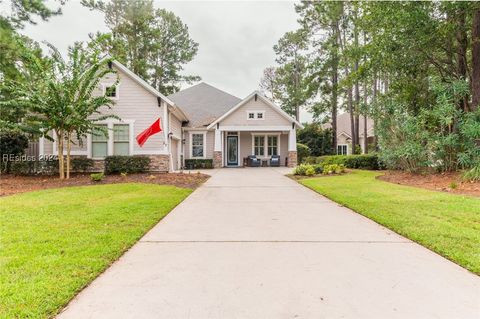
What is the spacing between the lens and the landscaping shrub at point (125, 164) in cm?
1407

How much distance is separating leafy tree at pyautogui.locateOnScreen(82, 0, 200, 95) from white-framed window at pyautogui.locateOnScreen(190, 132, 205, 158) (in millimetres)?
7505

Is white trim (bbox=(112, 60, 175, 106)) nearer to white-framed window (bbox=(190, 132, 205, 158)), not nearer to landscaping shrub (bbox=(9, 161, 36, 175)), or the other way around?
landscaping shrub (bbox=(9, 161, 36, 175))

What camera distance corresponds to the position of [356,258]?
359 cm

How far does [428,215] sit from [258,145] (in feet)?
58.4

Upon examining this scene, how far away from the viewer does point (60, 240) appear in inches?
160

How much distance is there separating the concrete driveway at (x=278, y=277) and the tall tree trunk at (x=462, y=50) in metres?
10.6

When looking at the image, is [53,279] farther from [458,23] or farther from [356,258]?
[458,23]

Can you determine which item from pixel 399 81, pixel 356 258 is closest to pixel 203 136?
pixel 399 81

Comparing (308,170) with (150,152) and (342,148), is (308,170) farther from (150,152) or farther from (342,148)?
(342,148)

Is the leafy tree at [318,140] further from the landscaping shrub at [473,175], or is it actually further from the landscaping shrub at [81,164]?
the landscaping shrub at [81,164]

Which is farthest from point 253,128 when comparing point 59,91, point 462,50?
point 59,91

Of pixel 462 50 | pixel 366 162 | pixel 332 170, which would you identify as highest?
pixel 462 50

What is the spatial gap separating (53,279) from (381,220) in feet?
16.5

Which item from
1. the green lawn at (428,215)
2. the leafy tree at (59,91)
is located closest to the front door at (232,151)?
the leafy tree at (59,91)
